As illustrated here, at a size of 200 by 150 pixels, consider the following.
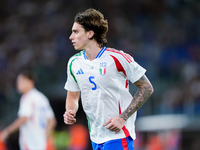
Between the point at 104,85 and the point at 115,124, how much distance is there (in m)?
0.40

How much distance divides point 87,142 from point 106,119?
22.1ft

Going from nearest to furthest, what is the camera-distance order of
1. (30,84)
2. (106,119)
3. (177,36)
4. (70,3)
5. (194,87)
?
(106,119) < (30,84) < (194,87) < (177,36) < (70,3)

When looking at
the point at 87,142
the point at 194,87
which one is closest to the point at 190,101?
the point at 194,87

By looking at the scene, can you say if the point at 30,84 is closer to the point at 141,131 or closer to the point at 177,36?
the point at 141,131

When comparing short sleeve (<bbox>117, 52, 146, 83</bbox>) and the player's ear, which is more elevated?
the player's ear

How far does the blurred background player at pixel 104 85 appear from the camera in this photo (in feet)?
10.4

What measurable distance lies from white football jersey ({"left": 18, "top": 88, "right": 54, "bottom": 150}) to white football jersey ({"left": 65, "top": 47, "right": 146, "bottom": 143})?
294 cm

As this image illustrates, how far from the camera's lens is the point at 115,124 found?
3.04 meters

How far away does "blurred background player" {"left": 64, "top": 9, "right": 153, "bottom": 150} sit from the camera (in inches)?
125

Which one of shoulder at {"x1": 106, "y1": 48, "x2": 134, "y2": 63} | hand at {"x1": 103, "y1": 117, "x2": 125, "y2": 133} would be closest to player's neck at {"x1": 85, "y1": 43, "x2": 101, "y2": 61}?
shoulder at {"x1": 106, "y1": 48, "x2": 134, "y2": 63}

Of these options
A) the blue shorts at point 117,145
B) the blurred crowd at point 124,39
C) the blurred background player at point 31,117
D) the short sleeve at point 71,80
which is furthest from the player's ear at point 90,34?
the blurred crowd at point 124,39

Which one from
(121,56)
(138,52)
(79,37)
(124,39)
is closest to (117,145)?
(121,56)

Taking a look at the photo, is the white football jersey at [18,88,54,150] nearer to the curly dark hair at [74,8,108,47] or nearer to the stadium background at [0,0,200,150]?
the curly dark hair at [74,8,108,47]

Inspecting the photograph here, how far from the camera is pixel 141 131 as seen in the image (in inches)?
339
